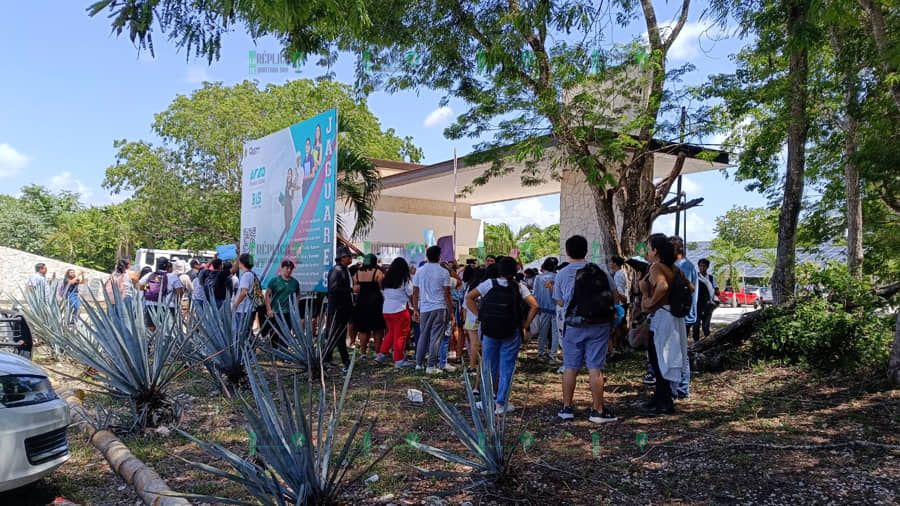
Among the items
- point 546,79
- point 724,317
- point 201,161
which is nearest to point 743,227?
point 724,317

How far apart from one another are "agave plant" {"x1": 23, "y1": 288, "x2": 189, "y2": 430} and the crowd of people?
271 mm

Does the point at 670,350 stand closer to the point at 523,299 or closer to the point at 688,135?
the point at 523,299

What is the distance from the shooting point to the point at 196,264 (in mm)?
13430

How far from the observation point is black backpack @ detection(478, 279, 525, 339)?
6.05m

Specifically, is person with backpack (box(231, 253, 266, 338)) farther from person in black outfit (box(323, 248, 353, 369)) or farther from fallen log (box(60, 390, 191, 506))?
fallen log (box(60, 390, 191, 506))

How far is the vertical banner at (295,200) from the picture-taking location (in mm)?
9695

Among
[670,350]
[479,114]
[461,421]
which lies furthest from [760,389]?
[479,114]

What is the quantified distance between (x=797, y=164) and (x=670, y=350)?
4.39 meters

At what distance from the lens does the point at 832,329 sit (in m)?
7.86

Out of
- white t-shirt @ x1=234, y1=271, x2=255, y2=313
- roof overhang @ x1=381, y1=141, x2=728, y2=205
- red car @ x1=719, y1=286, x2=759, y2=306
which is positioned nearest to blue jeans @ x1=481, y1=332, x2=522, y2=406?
white t-shirt @ x1=234, y1=271, x2=255, y2=313

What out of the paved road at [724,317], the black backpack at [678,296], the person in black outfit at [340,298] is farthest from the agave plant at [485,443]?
the paved road at [724,317]

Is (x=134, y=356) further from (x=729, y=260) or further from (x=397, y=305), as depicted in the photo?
(x=729, y=260)

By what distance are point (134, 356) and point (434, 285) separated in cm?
367

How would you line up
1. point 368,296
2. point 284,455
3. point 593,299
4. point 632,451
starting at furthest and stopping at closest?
point 368,296
point 593,299
point 632,451
point 284,455
